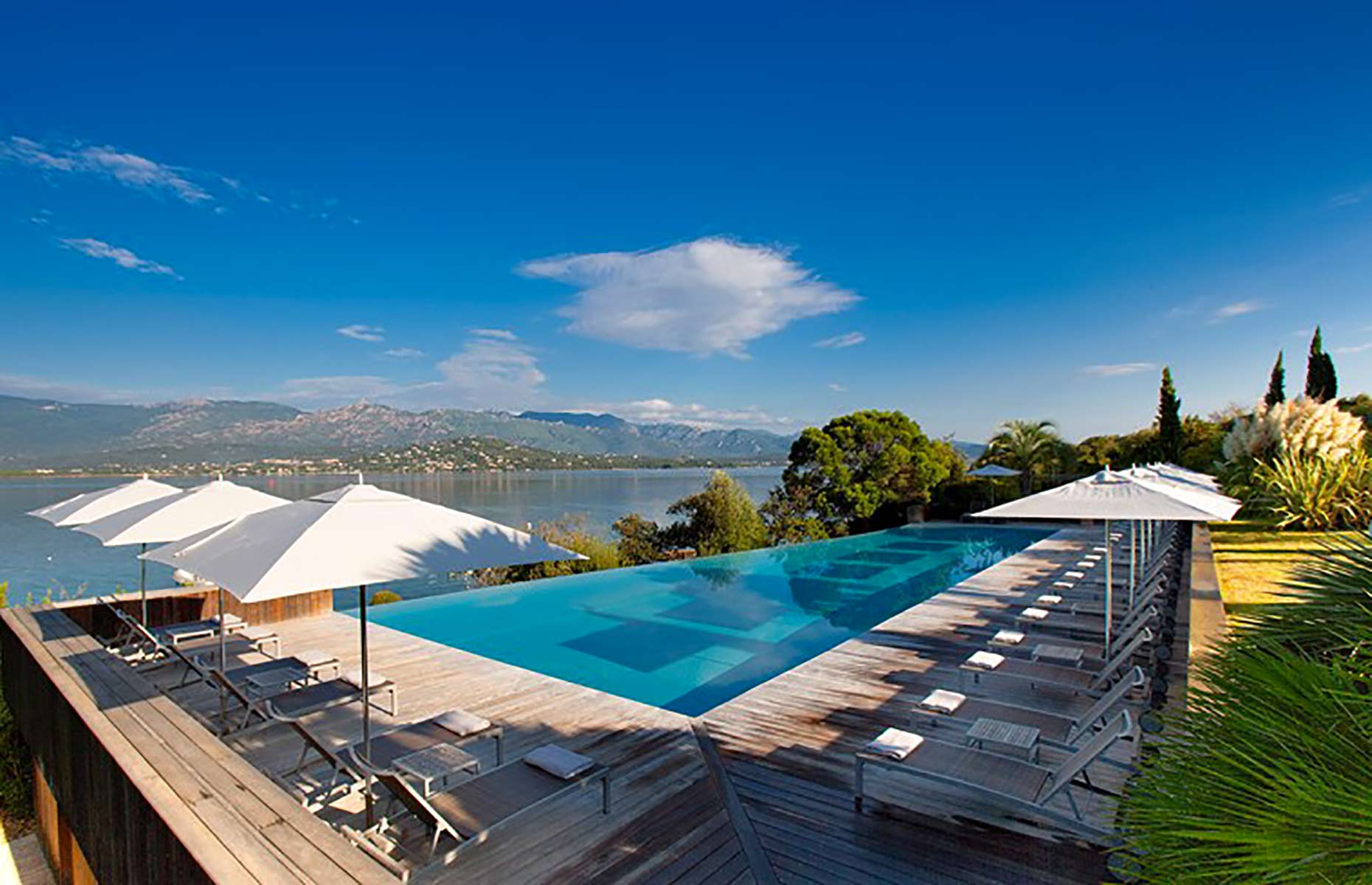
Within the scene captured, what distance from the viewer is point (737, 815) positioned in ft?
13.0

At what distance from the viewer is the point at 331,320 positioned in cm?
3209

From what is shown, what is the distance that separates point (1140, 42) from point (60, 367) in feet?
160

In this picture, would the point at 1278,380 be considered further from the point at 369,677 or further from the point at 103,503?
the point at 103,503

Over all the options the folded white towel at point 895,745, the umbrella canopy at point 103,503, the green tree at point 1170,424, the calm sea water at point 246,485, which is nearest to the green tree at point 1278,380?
the green tree at point 1170,424

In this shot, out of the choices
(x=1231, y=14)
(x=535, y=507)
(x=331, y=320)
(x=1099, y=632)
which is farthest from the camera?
(x=535, y=507)

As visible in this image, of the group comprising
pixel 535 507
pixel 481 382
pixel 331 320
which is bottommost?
pixel 535 507

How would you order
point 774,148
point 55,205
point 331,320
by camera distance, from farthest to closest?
point 331,320 < point 55,205 < point 774,148

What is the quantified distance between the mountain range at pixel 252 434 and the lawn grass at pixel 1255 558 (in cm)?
5997

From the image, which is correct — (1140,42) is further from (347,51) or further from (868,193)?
(347,51)

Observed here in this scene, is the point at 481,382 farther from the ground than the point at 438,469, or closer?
farther from the ground

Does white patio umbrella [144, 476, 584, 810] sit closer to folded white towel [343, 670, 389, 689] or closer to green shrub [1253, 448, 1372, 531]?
folded white towel [343, 670, 389, 689]

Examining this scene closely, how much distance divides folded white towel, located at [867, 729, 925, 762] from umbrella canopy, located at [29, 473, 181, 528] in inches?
269

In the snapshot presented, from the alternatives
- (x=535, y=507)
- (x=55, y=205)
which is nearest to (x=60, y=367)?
(x=55, y=205)

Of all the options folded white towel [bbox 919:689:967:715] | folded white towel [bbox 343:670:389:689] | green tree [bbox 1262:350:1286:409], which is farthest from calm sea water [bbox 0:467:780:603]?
green tree [bbox 1262:350:1286:409]
